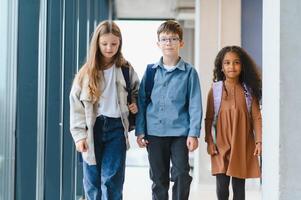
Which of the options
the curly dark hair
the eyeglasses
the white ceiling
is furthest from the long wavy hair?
the white ceiling

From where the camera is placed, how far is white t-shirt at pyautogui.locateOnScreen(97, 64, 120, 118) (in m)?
2.29

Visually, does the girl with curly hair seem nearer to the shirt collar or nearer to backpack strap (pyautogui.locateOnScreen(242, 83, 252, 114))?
backpack strap (pyautogui.locateOnScreen(242, 83, 252, 114))

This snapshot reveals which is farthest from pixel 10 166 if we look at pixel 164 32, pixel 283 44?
pixel 283 44

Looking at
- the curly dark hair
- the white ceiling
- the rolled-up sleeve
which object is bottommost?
the rolled-up sleeve

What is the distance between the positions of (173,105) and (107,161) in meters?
0.50

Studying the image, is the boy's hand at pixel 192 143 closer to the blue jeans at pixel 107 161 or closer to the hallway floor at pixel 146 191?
the blue jeans at pixel 107 161

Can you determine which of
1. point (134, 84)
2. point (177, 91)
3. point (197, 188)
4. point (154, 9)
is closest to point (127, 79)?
point (134, 84)

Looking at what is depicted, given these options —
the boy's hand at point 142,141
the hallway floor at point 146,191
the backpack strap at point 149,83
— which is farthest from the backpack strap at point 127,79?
the hallway floor at point 146,191

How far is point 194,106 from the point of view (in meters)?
2.33

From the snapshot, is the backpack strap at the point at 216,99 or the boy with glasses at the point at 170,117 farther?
the backpack strap at the point at 216,99

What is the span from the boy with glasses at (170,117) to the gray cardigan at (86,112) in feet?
0.43

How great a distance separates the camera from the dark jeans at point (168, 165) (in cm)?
233

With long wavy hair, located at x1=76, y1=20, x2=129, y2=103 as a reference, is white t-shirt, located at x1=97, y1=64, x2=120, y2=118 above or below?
below

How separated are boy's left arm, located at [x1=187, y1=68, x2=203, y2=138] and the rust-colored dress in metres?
0.27
